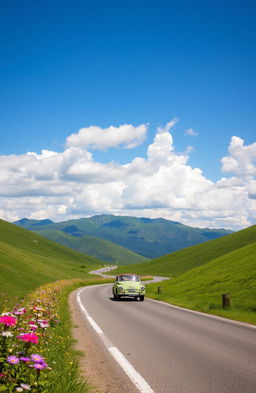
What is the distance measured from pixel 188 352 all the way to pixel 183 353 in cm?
19

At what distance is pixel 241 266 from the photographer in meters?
32.3

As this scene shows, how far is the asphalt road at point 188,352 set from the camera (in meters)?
6.21

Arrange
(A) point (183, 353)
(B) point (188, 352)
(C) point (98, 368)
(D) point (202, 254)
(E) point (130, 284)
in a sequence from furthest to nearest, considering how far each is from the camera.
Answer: (D) point (202, 254) < (E) point (130, 284) < (B) point (188, 352) < (A) point (183, 353) < (C) point (98, 368)

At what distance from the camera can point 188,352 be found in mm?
8688

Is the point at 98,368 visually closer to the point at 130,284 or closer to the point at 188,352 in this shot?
the point at 188,352

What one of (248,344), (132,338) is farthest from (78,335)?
(248,344)

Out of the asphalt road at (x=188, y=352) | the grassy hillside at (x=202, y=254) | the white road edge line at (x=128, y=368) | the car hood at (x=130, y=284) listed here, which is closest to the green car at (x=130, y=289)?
the car hood at (x=130, y=284)

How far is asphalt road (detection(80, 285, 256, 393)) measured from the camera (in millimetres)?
6211

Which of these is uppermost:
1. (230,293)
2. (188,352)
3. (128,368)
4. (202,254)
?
(128,368)

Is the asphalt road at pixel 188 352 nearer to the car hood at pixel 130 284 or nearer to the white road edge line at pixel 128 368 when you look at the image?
the white road edge line at pixel 128 368

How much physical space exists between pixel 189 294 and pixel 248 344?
1963 cm

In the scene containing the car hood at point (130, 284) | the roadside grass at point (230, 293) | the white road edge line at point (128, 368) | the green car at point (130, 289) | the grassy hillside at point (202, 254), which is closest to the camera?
the white road edge line at point (128, 368)

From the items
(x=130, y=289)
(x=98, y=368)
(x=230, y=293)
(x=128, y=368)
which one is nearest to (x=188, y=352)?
(x=128, y=368)

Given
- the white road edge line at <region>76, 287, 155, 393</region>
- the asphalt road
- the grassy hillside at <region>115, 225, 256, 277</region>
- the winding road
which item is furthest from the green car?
the grassy hillside at <region>115, 225, 256, 277</region>
